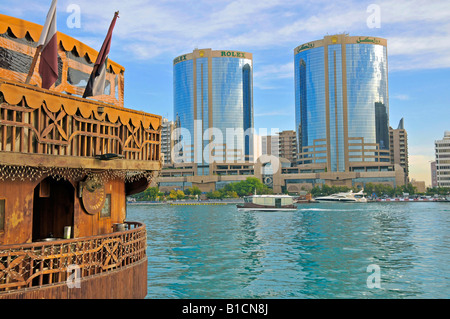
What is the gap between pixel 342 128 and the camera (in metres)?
182

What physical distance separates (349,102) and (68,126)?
17995 cm

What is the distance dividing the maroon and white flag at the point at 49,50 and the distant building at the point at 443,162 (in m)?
202

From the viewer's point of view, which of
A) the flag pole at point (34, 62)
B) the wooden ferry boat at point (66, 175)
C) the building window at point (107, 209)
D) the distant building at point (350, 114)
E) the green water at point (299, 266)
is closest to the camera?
the wooden ferry boat at point (66, 175)

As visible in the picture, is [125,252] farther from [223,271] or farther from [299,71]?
[299,71]

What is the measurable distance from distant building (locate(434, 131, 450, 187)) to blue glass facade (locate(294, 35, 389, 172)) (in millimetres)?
25629

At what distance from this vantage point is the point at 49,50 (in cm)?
1349

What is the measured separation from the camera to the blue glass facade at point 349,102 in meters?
182

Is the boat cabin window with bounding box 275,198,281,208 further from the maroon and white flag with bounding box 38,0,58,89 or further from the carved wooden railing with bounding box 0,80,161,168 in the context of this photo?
the maroon and white flag with bounding box 38,0,58,89

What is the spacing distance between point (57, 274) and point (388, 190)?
168m

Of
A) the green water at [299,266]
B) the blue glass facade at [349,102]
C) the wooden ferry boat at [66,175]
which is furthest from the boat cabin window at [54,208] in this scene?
the blue glass facade at [349,102]

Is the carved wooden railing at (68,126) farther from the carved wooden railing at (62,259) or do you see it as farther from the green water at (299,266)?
the green water at (299,266)

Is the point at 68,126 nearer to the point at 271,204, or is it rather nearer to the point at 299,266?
the point at 299,266

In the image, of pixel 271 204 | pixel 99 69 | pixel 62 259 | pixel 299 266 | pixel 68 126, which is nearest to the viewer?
pixel 62 259

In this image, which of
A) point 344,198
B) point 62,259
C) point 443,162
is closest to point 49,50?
point 62,259
